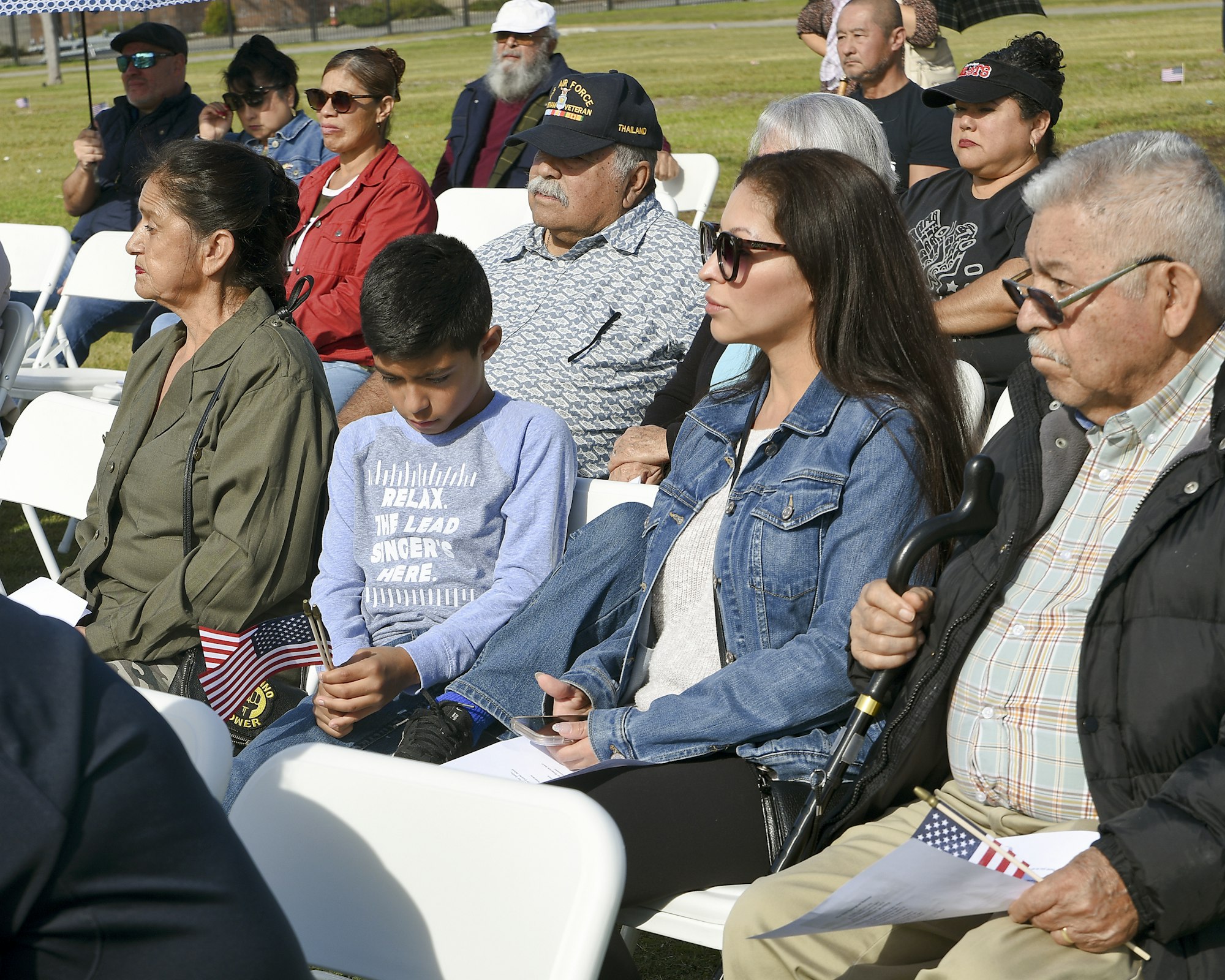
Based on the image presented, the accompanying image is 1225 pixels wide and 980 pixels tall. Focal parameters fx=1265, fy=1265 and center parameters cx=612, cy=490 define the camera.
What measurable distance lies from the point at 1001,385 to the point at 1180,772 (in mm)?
2313

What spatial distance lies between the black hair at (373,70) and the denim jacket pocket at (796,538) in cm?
374

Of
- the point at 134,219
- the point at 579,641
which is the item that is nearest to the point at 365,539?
the point at 579,641

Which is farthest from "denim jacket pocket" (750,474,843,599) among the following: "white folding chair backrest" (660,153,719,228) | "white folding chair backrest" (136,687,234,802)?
"white folding chair backrest" (660,153,719,228)

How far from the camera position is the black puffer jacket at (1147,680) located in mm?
1748

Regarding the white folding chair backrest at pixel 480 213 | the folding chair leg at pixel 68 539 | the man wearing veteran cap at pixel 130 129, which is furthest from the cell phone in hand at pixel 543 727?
the man wearing veteran cap at pixel 130 129

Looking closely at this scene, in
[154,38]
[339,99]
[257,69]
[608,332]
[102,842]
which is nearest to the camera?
[102,842]

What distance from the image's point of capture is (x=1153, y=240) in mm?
2035

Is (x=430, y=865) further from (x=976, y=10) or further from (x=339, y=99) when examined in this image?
(x=976, y=10)

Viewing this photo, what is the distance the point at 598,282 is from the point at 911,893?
2.57 meters

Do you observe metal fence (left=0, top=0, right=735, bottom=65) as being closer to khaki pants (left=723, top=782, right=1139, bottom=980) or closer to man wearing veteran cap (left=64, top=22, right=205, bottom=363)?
man wearing veteran cap (left=64, top=22, right=205, bottom=363)

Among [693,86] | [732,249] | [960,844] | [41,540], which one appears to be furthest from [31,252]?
[693,86]

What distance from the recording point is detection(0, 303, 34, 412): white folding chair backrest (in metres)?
5.05

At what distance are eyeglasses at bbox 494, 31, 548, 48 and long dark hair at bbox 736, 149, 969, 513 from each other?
14.3ft

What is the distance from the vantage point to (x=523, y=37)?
645cm
